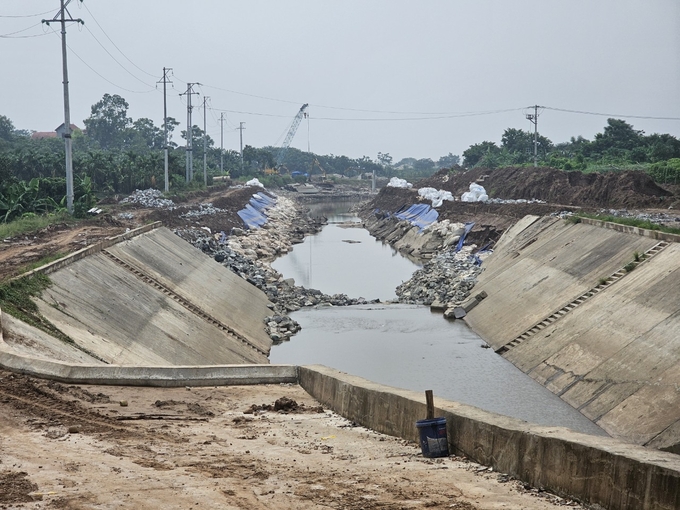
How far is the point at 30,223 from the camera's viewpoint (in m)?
35.4

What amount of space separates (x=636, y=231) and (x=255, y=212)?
47.9 meters

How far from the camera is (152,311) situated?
2470 centimetres

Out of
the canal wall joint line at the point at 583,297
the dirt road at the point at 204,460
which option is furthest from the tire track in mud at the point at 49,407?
the canal wall joint line at the point at 583,297

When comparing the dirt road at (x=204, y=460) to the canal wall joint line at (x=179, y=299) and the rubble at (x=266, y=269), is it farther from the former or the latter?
the rubble at (x=266, y=269)

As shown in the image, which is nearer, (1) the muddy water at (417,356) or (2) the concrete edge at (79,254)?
(1) the muddy water at (417,356)

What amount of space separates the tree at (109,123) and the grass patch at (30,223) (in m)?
99.4

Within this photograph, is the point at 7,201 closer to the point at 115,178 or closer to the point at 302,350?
the point at 302,350

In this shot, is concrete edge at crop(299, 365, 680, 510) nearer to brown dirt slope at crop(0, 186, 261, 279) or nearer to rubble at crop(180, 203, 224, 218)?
brown dirt slope at crop(0, 186, 261, 279)

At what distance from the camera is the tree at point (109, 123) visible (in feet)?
449

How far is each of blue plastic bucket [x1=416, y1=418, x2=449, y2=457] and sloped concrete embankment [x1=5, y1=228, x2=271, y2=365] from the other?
27.7 feet

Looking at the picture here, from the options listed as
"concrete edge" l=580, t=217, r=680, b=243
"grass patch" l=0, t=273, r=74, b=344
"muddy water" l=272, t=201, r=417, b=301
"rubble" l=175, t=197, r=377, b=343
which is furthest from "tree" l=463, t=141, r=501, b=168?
"grass patch" l=0, t=273, r=74, b=344

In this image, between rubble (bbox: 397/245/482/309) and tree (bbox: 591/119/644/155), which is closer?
rubble (bbox: 397/245/482/309)

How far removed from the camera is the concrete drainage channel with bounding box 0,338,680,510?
6.78m

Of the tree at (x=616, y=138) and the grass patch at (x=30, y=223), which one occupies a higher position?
the tree at (x=616, y=138)
